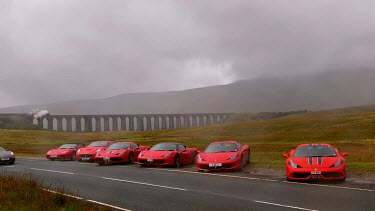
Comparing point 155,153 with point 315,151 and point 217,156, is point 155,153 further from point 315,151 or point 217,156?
point 315,151

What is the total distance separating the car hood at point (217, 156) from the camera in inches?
725

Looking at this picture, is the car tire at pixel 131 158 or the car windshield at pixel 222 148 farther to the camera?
the car tire at pixel 131 158

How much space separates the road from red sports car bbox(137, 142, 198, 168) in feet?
16.5

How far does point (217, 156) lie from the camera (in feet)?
61.5

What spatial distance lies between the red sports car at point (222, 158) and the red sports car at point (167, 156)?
105 inches

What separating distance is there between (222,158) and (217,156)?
1.11ft

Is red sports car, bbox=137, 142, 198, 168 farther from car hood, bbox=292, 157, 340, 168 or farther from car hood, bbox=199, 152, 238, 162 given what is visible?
car hood, bbox=292, 157, 340, 168

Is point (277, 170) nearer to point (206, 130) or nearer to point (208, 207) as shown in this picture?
point (208, 207)

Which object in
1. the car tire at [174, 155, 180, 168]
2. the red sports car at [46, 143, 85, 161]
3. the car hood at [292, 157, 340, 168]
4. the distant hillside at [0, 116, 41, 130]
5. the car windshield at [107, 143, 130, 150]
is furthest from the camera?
the distant hillside at [0, 116, 41, 130]

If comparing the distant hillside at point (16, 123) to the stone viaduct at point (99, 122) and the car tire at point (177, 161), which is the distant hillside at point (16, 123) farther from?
the car tire at point (177, 161)

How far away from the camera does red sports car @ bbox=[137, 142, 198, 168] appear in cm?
2167

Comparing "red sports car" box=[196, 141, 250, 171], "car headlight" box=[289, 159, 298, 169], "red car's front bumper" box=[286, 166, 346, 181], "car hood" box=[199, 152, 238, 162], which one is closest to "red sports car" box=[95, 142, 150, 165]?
"red sports car" box=[196, 141, 250, 171]

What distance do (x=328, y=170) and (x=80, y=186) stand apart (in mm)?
8442

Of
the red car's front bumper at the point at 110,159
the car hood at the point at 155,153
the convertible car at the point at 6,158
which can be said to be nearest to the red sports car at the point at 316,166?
the car hood at the point at 155,153
